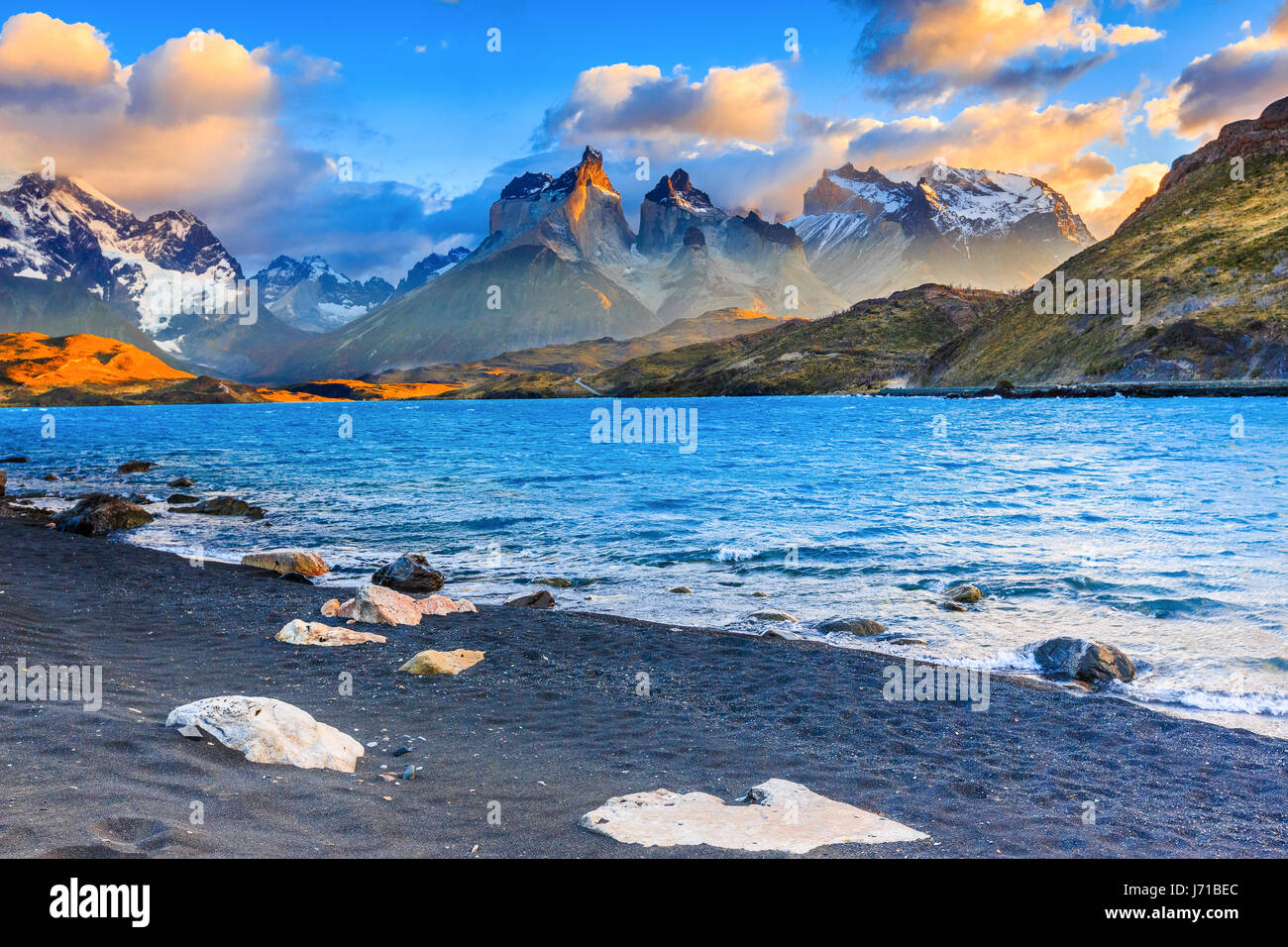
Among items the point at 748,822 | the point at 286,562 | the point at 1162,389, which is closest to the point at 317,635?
the point at 286,562

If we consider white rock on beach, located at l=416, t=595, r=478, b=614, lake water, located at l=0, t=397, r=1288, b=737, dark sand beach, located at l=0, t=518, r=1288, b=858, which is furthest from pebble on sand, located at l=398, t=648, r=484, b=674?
lake water, located at l=0, t=397, r=1288, b=737

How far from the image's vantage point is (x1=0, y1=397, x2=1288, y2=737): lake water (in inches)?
767

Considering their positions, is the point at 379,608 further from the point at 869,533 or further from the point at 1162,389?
the point at 1162,389

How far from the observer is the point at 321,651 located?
15656 millimetres

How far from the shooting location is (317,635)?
16453 millimetres

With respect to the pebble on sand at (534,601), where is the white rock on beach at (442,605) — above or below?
above

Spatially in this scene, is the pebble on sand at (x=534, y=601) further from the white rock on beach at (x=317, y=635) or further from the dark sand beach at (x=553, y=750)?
the white rock on beach at (x=317, y=635)

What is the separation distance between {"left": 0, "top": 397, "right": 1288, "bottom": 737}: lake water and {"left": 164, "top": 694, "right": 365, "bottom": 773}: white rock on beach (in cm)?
1219

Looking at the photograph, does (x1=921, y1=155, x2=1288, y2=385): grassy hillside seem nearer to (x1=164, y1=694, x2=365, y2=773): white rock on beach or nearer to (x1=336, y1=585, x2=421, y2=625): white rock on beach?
(x1=336, y1=585, x2=421, y2=625): white rock on beach

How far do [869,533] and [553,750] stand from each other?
2529 centimetres

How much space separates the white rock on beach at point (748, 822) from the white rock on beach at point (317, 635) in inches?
388

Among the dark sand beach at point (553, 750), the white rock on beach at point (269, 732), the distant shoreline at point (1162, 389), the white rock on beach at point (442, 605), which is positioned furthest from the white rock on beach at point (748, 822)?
the distant shoreline at point (1162, 389)

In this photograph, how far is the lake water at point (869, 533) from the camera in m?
19.5
